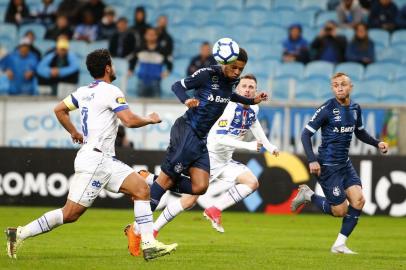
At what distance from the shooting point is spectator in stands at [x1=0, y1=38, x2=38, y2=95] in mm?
21516

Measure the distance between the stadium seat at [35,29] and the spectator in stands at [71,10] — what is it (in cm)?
63

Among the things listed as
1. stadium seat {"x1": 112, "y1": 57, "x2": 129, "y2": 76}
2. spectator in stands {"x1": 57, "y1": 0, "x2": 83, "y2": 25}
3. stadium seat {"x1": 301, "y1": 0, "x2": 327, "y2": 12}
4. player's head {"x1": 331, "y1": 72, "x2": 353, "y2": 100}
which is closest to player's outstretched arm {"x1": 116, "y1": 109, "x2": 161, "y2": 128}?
player's head {"x1": 331, "y1": 72, "x2": 353, "y2": 100}

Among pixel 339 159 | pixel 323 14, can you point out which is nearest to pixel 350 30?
pixel 323 14

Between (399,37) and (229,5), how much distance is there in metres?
4.32

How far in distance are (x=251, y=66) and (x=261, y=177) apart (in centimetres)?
443

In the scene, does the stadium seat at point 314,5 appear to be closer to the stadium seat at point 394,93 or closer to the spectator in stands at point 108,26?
the stadium seat at point 394,93

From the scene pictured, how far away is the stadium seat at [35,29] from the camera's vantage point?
81.5 feet

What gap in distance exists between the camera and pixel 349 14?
23.6m

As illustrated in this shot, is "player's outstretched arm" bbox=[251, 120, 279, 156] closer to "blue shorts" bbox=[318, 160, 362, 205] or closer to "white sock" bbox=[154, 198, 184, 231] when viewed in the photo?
"blue shorts" bbox=[318, 160, 362, 205]

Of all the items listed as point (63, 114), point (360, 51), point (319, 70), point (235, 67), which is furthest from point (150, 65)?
point (63, 114)

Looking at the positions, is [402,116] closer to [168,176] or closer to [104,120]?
[168,176]

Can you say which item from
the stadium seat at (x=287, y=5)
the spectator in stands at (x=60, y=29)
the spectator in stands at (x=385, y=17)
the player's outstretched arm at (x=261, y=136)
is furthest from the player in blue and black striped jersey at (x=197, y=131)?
the stadium seat at (x=287, y=5)

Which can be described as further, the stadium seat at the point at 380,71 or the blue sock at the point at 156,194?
the stadium seat at the point at 380,71

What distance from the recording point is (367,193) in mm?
18672
